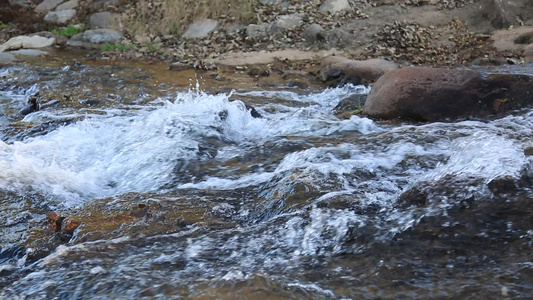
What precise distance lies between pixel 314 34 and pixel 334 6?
127 centimetres

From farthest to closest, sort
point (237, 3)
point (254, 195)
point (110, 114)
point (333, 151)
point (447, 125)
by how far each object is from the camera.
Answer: point (237, 3) < point (110, 114) < point (447, 125) < point (333, 151) < point (254, 195)

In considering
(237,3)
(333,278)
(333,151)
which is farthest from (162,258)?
(237,3)

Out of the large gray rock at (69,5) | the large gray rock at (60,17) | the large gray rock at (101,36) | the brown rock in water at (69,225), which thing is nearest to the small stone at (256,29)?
the large gray rock at (101,36)

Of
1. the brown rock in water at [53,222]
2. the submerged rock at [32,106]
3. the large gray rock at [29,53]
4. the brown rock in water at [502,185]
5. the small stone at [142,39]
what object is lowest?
the large gray rock at [29,53]

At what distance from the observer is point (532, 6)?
10469 millimetres

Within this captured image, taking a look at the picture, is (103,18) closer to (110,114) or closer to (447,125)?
(110,114)

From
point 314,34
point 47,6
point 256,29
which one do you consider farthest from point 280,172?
point 47,6

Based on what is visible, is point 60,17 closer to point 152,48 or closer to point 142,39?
point 142,39

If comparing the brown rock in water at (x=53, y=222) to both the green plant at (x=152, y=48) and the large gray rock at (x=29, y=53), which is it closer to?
the green plant at (x=152, y=48)

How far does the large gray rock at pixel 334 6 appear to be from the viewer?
37.1 ft

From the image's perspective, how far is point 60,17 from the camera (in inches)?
507

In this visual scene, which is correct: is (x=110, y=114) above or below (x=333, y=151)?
below

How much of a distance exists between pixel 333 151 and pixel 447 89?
1813 millimetres

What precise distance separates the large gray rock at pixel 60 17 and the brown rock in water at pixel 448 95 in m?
9.10
